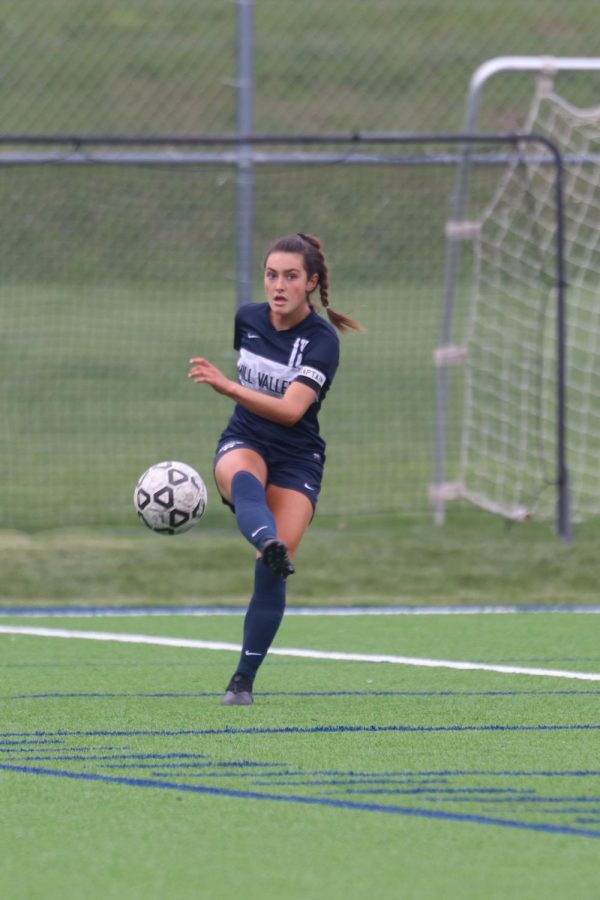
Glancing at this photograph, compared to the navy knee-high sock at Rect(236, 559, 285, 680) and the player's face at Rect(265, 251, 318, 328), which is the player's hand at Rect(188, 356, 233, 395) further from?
the navy knee-high sock at Rect(236, 559, 285, 680)

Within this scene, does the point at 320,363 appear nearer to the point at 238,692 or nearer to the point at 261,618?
the point at 261,618

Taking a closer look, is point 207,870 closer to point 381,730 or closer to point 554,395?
point 381,730

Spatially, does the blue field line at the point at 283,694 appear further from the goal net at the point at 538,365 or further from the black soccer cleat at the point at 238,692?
the goal net at the point at 538,365

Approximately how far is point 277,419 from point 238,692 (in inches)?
42.0

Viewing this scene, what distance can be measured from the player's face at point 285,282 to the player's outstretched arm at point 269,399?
325mm

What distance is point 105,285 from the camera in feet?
51.9

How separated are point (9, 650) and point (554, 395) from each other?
626 centimetres

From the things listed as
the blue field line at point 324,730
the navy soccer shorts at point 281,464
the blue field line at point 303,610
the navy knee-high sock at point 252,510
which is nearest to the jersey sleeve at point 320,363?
the navy soccer shorts at point 281,464

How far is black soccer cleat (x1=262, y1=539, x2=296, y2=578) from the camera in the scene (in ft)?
21.6

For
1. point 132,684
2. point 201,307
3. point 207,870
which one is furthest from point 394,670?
point 201,307

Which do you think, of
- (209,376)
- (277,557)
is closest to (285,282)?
(209,376)

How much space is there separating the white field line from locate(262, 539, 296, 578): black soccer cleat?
5.22 ft

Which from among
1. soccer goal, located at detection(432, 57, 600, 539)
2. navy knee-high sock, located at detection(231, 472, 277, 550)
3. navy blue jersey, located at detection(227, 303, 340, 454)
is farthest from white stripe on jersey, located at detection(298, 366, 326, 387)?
soccer goal, located at detection(432, 57, 600, 539)

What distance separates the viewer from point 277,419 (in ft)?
22.9
